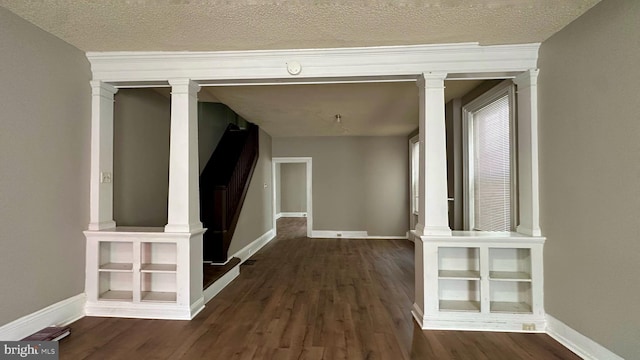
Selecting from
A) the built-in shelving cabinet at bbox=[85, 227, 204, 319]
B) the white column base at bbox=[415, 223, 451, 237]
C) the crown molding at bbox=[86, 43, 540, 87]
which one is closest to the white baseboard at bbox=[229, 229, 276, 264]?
the built-in shelving cabinet at bbox=[85, 227, 204, 319]

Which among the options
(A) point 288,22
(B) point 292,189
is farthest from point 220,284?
(B) point 292,189

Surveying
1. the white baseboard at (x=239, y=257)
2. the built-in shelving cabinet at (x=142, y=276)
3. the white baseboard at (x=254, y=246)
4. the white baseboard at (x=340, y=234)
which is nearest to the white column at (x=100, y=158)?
the built-in shelving cabinet at (x=142, y=276)

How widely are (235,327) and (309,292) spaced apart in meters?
1.01

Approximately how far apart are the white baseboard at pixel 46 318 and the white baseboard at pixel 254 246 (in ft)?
6.25

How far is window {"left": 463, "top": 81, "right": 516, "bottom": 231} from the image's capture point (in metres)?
2.99

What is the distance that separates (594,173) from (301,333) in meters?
2.44

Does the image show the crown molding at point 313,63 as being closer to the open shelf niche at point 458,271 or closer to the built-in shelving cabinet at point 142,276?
the built-in shelving cabinet at point 142,276

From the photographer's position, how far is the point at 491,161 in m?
3.38

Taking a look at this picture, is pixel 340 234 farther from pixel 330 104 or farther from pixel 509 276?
pixel 509 276

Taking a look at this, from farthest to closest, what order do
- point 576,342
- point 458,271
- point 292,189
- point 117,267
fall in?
point 292,189 → point 117,267 → point 458,271 → point 576,342

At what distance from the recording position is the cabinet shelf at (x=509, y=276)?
249cm

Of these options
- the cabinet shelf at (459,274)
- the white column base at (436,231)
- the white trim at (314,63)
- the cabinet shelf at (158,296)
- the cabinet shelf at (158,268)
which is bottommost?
the cabinet shelf at (158,296)

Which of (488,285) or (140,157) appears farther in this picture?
(140,157)

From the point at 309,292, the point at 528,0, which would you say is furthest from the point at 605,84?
the point at 309,292
